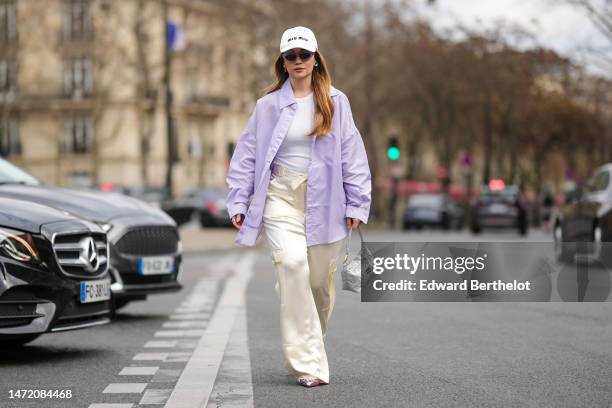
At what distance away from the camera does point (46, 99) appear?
3201 inches

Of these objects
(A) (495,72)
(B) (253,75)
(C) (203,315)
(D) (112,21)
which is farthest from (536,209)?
(C) (203,315)

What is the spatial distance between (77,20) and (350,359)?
218 feet

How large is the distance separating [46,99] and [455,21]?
94.6 feet

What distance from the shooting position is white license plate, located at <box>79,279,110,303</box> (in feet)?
32.4

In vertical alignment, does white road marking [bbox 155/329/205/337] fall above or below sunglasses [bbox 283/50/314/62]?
below

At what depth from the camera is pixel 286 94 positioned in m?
8.27

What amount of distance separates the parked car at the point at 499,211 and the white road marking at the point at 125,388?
3906 cm

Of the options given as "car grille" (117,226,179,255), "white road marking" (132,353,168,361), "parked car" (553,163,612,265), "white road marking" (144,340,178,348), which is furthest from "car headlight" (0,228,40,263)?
"parked car" (553,163,612,265)

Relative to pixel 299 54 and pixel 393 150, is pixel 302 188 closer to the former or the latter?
pixel 299 54

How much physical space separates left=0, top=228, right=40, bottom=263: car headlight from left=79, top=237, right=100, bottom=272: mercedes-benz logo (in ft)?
1.84

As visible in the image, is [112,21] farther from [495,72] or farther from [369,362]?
[369,362]

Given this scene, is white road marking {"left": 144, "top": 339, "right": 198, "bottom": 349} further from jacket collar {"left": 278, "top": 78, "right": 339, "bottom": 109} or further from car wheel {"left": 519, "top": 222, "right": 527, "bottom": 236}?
car wheel {"left": 519, "top": 222, "right": 527, "bottom": 236}

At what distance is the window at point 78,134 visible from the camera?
80.8 m

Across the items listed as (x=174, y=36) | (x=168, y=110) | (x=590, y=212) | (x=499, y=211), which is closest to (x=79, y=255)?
(x=590, y=212)
